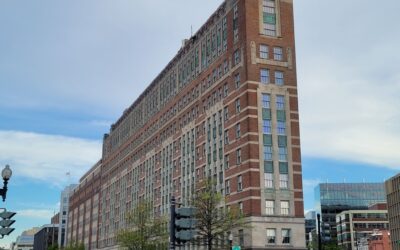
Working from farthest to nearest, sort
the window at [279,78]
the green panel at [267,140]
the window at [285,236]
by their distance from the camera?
the window at [279,78]
the green panel at [267,140]
the window at [285,236]

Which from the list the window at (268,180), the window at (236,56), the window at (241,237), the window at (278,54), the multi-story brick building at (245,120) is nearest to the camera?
the window at (241,237)

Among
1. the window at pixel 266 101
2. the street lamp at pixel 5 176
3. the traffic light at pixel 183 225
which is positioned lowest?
the traffic light at pixel 183 225

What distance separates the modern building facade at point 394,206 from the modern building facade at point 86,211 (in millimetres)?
82394

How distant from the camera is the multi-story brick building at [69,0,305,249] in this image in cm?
6819

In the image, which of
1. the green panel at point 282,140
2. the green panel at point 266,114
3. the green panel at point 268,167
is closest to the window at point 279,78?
the green panel at point 266,114

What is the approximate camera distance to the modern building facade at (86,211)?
6206 inches

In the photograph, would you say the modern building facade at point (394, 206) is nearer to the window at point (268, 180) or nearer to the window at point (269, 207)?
the window at point (269, 207)

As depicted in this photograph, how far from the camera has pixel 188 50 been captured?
9519cm

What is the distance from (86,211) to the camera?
559 ft

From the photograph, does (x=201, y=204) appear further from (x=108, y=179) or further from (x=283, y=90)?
(x=108, y=179)

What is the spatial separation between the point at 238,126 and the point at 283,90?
26.3 feet

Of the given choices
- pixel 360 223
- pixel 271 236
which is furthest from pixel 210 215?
pixel 360 223

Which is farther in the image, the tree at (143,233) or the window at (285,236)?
the tree at (143,233)

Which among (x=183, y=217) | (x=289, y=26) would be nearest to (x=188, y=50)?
(x=289, y=26)
